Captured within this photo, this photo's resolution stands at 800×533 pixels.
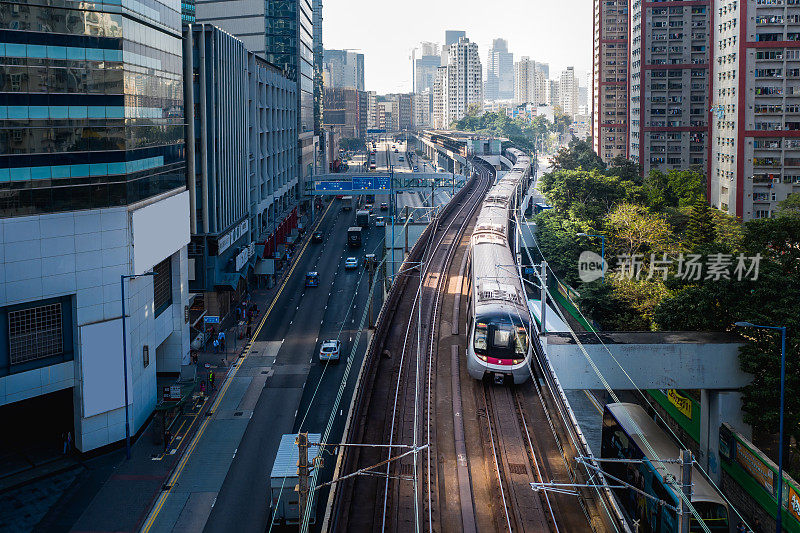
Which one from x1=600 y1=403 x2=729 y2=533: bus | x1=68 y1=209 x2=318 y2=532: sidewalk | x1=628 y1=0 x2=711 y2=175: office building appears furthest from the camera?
x1=628 y1=0 x2=711 y2=175: office building

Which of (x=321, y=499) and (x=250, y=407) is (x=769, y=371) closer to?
(x=321, y=499)

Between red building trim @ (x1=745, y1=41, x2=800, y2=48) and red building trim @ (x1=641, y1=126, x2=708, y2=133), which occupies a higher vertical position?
red building trim @ (x1=745, y1=41, x2=800, y2=48)

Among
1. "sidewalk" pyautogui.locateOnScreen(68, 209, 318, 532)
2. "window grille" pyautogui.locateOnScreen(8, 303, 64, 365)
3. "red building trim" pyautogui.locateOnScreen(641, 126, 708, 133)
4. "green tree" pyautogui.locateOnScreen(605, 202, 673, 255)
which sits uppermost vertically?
"red building trim" pyautogui.locateOnScreen(641, 126, 708, 133)

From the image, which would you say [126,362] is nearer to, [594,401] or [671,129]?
[594,401]

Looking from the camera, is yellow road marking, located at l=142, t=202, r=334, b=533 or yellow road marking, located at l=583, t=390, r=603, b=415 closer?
yellow road marking, located at l=142, t=202, r=334, b=533


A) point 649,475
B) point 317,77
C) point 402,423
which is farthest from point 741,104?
point 317,77

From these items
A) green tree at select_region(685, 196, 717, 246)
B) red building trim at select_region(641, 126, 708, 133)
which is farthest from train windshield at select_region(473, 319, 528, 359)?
red building trim at select_region(641, 126, 708, 133)

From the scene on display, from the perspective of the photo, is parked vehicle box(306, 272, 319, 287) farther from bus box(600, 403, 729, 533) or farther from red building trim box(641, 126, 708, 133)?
red building trim box(641, 126, 708, 133)
